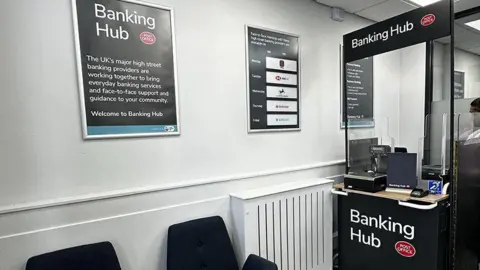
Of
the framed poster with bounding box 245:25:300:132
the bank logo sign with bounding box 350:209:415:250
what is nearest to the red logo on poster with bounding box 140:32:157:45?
the framed poster with bounding box 245:25:300:132

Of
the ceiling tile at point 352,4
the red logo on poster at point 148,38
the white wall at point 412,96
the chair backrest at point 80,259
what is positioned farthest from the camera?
the white wall at point 412,96

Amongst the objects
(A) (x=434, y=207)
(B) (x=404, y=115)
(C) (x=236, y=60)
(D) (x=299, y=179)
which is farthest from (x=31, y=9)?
(B) (x=404, y=115)

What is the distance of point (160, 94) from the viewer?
6.17 ft

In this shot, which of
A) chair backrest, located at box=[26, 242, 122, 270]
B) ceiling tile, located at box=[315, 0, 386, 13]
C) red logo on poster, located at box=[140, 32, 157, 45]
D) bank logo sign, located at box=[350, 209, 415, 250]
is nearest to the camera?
chair backrest, located at box=[26, 242, 122, 270]

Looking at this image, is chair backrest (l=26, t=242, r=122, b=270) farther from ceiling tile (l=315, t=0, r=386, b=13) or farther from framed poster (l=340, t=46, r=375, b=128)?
ceiling tile (l=315, t=0, r=386, b=13)

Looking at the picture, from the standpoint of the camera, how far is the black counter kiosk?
2.04 metres

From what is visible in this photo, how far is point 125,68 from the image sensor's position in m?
1.75

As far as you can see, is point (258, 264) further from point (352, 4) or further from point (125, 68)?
point (352, 4)

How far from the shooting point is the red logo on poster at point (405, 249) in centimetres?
212

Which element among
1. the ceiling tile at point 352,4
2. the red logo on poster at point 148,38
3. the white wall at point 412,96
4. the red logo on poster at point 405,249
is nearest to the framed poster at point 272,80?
the ceiling tile at point 352,4

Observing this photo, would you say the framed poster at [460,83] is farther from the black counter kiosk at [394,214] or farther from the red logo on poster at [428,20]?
the red logo on poster at [428,20]

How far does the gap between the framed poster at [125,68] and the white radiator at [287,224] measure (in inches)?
33.2

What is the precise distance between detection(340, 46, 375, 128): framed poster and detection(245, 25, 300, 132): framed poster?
0.70 meters

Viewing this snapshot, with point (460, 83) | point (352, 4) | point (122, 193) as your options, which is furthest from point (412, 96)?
point (122, 193)
